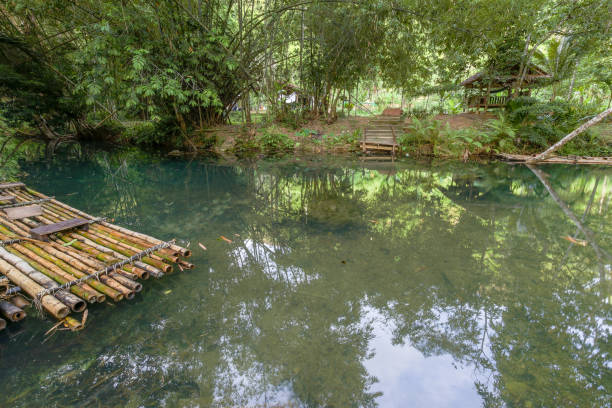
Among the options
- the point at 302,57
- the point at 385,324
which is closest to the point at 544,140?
the point at 302,57

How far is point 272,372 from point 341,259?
1.73 meters

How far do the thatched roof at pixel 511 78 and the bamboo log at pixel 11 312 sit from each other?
14839 mm

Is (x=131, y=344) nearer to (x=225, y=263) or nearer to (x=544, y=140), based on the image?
(x=225, y=263)

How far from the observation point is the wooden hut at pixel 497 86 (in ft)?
39.6

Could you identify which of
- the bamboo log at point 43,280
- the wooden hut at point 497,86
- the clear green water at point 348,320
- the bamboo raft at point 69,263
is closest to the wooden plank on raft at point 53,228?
the bamboo raft at point 69,263

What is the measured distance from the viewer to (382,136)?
12070 millimetres

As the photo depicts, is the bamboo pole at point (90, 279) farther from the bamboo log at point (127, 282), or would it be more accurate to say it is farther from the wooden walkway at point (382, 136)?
the wooden walkway at point (382, 136)

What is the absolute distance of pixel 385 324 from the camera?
2646mm

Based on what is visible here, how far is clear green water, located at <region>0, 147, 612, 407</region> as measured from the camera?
2.01 meters

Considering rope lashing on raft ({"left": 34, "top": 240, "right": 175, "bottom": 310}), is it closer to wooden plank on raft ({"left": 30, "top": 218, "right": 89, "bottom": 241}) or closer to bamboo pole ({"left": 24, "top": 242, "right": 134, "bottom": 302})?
bamboo pole ({"left": 24, "top": 242, "right": 134, "bottom": 302})

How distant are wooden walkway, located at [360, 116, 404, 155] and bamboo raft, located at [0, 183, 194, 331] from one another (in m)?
9.66

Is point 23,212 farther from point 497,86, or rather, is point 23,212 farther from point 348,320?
point 497,86

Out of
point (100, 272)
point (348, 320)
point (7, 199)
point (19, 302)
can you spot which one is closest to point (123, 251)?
point (100, 272)

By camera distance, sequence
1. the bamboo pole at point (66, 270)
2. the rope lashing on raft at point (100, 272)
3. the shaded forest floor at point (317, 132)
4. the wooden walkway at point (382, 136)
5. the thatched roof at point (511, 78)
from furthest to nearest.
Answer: the shaded forest floor at point (317, 132) < the thatched roof at point (511, 78) < the wooden walkway at point (382, 136) < the bamboo pole at point (66, 270) < the rope lashing on raft at point (100, 272)
